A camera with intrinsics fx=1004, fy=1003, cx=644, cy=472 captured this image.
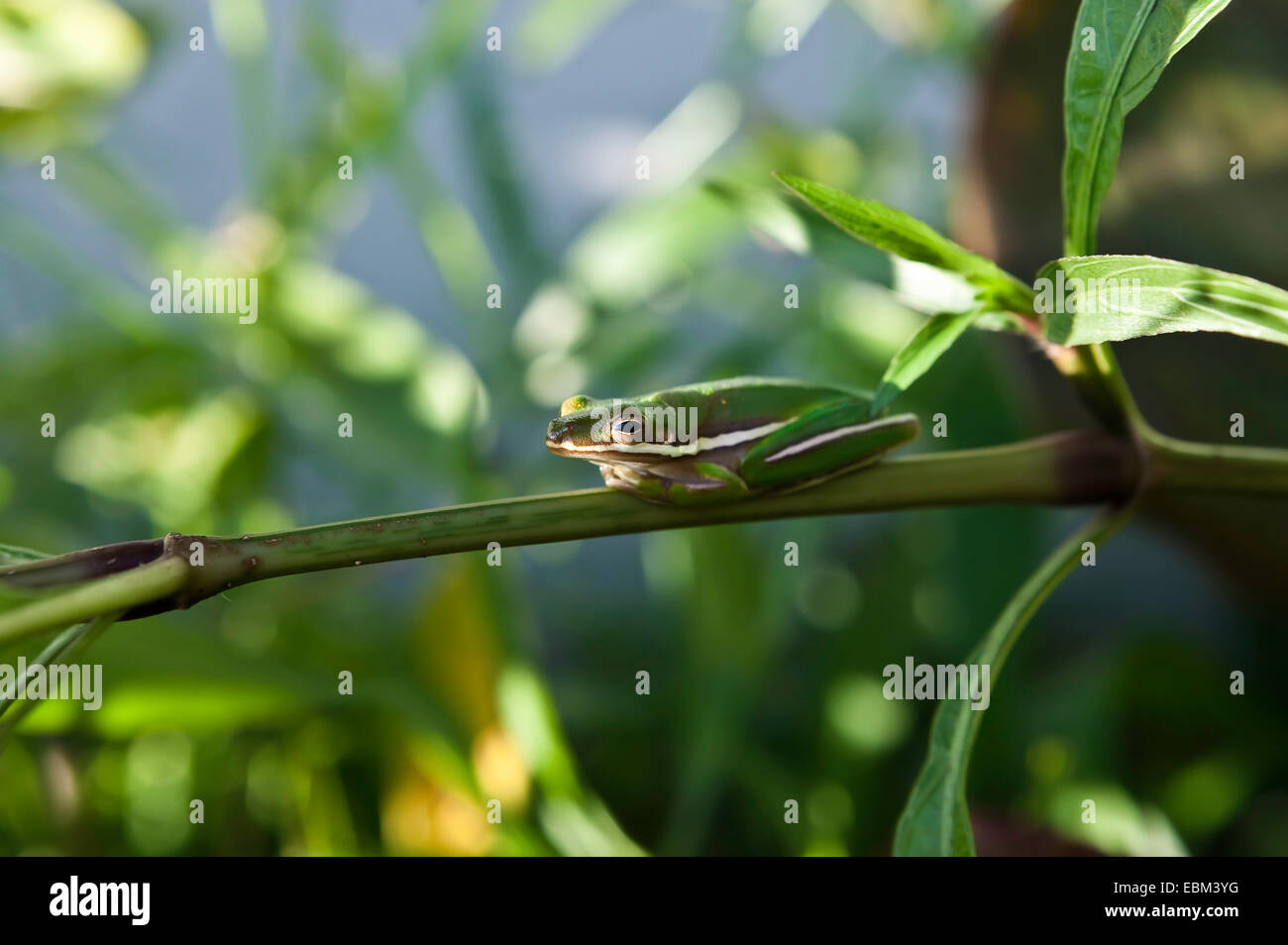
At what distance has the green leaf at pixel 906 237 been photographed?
0.36 meters

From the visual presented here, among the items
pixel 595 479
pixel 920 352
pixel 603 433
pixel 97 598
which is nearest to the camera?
pixel 97 598

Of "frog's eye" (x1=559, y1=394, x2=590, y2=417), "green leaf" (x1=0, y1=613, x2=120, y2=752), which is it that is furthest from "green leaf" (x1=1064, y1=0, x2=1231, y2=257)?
"green leaf" (x1=0, y1=613, x2=120, y2=752)

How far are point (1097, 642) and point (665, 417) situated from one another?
982mm

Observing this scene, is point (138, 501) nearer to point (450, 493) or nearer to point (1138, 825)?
point (450, 493)

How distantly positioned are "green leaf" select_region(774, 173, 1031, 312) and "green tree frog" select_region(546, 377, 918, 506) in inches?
2.7

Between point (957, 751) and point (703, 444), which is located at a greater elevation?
point (703, 444)

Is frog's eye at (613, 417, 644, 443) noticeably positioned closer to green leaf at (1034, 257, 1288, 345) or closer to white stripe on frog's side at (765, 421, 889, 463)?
white stripe on frog's side at (765, 421, 889, 463)

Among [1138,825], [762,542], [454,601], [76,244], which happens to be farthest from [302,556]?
[76,244]

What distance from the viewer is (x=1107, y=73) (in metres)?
0.37

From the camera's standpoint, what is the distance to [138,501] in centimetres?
128

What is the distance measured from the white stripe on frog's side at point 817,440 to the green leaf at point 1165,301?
0.09 m

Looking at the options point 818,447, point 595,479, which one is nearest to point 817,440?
point 818,447

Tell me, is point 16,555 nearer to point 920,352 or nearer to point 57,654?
point 57,654

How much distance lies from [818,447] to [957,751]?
129 millimetres
